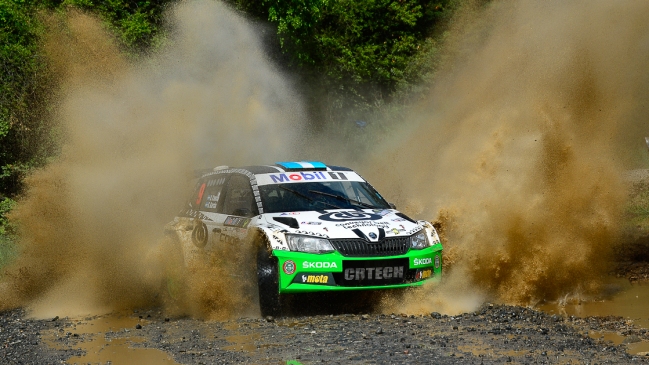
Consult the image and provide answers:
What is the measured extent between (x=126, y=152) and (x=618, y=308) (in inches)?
301

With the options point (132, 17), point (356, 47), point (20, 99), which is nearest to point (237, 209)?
point (20, 99)

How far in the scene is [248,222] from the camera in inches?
389

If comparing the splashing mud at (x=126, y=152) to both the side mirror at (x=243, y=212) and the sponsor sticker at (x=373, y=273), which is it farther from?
the sponsor sticker at (x=373, y=273)

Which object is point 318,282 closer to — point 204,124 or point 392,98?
point 204,124

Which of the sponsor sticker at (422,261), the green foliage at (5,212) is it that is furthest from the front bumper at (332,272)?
the green foliage at (5,212)

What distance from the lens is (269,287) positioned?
9.10 m

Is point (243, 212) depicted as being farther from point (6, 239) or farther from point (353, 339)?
point (6, 239)

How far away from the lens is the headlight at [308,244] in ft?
29.9

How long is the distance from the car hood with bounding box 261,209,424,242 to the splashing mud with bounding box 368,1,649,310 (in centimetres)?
86

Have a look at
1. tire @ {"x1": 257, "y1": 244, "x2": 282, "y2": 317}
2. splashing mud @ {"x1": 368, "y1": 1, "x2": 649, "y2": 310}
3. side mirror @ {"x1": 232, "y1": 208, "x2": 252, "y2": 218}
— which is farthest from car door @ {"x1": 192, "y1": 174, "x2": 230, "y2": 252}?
splashing mud @ {"x1": 368, "y1": 1, "x2": 649, "y2": 310}

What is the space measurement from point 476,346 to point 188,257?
4.37 meters

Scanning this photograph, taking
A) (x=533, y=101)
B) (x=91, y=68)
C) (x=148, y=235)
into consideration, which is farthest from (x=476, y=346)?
(x=91, y=68)

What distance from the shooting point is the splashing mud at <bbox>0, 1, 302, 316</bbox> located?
1185 centimetres

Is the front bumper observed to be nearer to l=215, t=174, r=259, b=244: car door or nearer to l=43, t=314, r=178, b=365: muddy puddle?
l=215, t=174, r=259, b=244: car door
